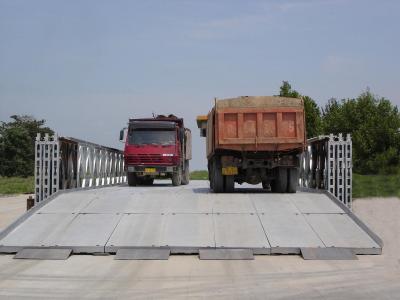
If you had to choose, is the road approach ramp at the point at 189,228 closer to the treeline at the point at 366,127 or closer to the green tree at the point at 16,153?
the treeline at the point at 366,127

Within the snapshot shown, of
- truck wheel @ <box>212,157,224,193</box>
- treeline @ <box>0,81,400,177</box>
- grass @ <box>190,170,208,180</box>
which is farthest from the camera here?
treeline @ <box>0,81,400,177</box>

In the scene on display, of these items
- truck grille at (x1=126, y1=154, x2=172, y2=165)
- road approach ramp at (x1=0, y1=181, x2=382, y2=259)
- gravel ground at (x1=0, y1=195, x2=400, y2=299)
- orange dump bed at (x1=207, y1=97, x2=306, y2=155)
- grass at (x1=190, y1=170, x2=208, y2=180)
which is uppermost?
orange dump bed at (x1=207, y1=97, x2=306, y2=155)

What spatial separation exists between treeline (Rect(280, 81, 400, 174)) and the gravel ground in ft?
130

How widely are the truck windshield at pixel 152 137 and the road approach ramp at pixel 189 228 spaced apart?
1053cm

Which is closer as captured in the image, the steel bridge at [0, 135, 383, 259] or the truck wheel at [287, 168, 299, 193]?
the steel bridge at [0, 135, 383, 259]

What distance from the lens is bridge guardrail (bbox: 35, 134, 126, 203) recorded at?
1545 cm

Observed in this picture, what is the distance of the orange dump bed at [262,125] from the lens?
1634 cm

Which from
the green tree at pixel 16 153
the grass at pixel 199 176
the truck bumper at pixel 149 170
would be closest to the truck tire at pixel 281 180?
the truck bumper at pixel 149 170

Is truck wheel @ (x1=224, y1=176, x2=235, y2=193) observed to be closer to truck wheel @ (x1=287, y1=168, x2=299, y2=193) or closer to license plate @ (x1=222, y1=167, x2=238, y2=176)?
license plate @ (x1=222, y1=167, x2=238, y2=176)

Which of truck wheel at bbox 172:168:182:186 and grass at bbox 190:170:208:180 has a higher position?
truck wheel at bbox 172:168:182:186

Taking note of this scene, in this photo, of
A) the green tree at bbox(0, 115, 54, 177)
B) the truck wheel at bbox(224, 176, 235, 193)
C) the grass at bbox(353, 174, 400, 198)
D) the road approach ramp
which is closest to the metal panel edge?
the road approach ramp

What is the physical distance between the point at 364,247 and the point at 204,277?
A: 3500 millimetres

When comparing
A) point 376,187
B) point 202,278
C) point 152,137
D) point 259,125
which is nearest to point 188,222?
point 202,278

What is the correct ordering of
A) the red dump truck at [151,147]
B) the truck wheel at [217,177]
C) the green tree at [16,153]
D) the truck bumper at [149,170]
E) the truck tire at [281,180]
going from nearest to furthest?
the truck tire at [281,180] < the truck wheel at [217,177] < the red dump truck at [151,147] < the truck bumper at [149,170] < the green tree at [16,153]
